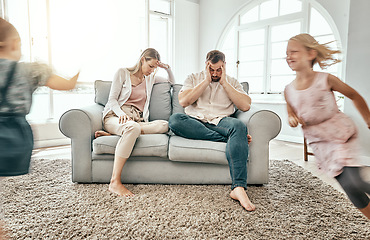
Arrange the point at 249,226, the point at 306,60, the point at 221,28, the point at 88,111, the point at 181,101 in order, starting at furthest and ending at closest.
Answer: the point at 221,28 < the point at 181,101 < the point at 88,111 < the point at 249,226 < the point at 306,60

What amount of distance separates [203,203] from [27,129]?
1.19m

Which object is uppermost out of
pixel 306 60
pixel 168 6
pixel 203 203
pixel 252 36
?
pixel 168 6

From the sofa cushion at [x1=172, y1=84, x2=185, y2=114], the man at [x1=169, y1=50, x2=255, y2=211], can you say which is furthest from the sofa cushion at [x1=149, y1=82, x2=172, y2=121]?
the man at [x1=169, y1=50, x2=255, y2=211]

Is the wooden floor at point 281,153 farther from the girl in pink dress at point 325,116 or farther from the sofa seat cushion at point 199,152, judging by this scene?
the girl in pink dress at point 325,116

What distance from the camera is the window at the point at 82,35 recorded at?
361cm

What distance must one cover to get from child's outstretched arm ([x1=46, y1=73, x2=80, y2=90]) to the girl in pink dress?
0.95m

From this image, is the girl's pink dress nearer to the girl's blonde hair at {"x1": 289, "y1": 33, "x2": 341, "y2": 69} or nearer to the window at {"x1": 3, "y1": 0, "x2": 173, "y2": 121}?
the girl's blonde hair at {"x1": 289, "y1": 33, "x2": 341, "y2": 69}

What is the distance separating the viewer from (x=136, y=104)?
8.17ft

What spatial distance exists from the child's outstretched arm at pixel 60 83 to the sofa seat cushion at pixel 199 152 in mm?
1155

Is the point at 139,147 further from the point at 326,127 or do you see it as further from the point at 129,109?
the point at 326,127

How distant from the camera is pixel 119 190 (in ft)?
6.37

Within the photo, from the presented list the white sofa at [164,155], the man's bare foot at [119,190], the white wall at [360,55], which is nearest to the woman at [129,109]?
the man's bare foot at [119,190]

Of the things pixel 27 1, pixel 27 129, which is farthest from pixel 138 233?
pixel 27 1

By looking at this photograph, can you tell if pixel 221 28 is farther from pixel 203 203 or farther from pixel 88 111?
pixel 203 203
